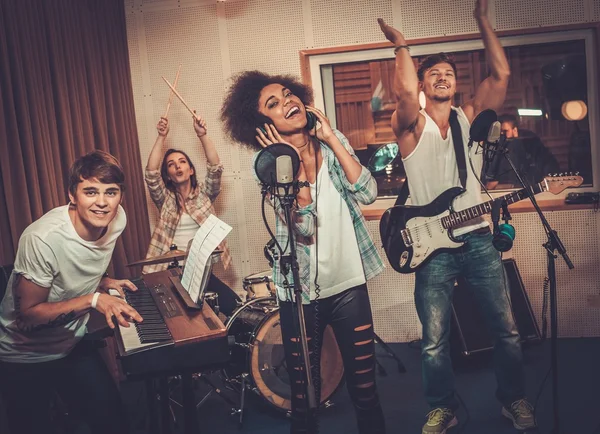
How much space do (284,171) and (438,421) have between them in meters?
1.61

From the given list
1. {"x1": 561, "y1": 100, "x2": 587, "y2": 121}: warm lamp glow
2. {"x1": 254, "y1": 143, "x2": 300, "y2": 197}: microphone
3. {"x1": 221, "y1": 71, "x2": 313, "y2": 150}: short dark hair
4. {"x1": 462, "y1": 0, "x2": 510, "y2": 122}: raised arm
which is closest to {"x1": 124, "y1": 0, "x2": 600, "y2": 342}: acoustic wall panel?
{"x1": 561, "y1": 100, "x2": 587, "y2": 121}: warm lamp glow

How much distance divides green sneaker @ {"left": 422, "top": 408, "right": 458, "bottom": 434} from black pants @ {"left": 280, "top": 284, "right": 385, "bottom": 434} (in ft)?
1.87

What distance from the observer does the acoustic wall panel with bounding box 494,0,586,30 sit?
14.1 feet

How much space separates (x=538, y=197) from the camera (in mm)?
4578

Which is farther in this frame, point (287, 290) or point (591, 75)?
point (591, 75)

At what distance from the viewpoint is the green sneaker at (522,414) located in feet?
9.91

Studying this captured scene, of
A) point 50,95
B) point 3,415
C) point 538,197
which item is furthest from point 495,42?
point 3,415

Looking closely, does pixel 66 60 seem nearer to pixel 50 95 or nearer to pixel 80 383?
pixel 50 95

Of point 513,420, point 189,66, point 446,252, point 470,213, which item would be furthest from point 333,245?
point 189,66

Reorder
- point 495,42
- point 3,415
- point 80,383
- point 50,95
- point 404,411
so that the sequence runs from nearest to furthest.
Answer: point 80,383, point 495,42, point 3,415, point 404,411, point 50,95

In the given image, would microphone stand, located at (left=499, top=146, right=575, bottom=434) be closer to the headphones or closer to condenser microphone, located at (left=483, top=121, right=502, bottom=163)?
condenser microphone, located at (left=483, top=121, right=502, bottom=163)

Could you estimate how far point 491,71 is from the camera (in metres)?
3.20

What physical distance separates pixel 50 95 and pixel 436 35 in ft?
8.82

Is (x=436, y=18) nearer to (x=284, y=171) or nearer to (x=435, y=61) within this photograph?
(x=435, y=61)
